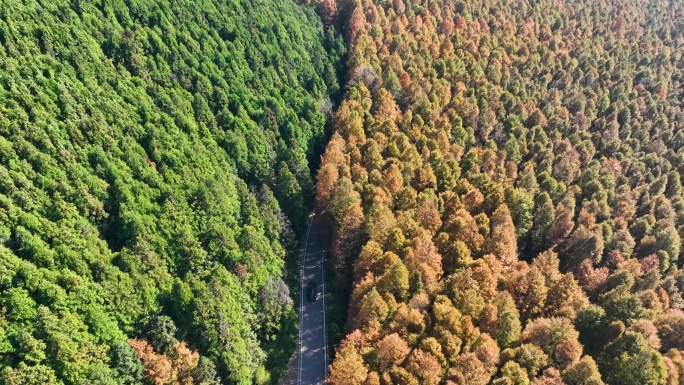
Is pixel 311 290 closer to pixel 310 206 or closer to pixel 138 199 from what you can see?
pixel 310 206

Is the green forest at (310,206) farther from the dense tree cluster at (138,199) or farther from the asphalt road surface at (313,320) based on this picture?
the asphalt road surface at (313,320)

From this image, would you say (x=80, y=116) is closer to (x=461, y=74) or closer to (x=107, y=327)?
(x=107, y=327)

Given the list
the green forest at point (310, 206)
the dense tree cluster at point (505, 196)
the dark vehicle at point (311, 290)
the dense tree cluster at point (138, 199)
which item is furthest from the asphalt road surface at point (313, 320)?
the dense tree cluster at point (505, 196)

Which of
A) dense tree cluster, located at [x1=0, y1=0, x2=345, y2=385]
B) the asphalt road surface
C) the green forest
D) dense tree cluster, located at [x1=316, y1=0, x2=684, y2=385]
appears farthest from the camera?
the asphalt road surface

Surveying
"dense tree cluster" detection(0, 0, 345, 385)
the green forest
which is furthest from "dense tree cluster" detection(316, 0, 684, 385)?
"dense tree cluster" detection(0, 0, 345, 385)

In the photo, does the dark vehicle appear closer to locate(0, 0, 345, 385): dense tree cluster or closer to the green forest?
the green forest

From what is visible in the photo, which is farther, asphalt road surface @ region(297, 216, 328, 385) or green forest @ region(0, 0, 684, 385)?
asphalt road surface @ region(297, 216, 328, 385)

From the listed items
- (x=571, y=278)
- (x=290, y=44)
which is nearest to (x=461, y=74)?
(x=290, y=44)
